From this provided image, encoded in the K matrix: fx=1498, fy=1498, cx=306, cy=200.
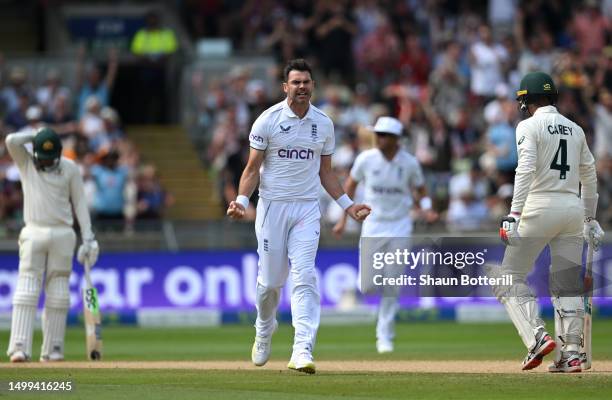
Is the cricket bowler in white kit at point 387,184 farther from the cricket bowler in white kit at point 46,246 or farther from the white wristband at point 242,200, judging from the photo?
the white wristband at point 242,200

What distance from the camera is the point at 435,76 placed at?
92.6 ft

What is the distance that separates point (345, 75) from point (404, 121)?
2.89 metres

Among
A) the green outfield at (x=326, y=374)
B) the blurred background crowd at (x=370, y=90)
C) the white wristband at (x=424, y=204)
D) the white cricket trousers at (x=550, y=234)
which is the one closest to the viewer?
the green outfield at (x=326, y=374)

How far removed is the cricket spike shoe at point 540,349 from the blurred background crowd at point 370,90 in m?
10.7

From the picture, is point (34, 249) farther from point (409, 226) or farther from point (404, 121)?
point (404, 121)

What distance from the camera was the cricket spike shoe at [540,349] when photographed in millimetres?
12469

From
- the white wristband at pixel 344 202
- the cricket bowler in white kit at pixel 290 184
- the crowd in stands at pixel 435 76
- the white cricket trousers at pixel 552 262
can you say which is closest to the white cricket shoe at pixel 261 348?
the cricket bowler in white kit at pixel 290 184

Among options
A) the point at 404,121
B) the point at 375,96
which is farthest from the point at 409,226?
the point at 375,96

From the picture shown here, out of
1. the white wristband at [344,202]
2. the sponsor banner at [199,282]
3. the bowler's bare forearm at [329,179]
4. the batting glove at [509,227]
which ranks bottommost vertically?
the sponsor banner at [199,282]

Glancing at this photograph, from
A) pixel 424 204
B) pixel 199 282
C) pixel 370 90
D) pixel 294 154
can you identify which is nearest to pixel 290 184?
pixel 294 154

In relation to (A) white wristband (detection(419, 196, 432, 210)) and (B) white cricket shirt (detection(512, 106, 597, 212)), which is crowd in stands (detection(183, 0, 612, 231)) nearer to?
(A) white wristband (detection(419, 196, 432, 210))

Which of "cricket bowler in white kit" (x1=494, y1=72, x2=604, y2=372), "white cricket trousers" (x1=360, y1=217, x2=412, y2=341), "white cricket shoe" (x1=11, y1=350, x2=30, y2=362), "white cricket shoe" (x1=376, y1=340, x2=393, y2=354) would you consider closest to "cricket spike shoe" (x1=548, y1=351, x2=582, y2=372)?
"cricket bowler in white kit" (x1=494, y1=72, x2=604, y2=372)

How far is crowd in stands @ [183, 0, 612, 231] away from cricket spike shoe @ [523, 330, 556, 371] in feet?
35.1

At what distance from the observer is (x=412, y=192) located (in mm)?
17656
